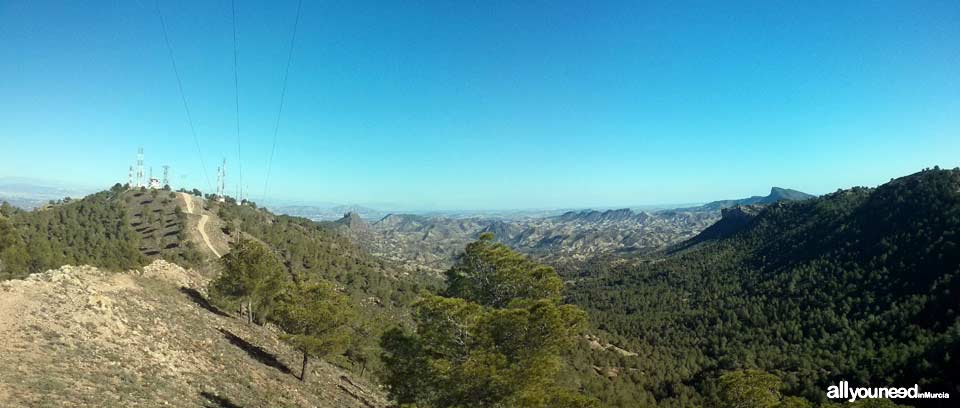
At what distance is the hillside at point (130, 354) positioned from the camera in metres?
16.3

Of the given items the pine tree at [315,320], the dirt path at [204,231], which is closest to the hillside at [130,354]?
the pine tree at [315,320]

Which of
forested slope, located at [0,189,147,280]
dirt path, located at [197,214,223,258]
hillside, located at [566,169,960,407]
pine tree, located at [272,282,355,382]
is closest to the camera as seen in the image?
pine tree, located at [272,282,355,382]

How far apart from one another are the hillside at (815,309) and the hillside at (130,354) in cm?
4158

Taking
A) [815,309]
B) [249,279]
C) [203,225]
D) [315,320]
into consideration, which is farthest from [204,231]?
[815,309]

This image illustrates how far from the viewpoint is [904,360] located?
2758 inches

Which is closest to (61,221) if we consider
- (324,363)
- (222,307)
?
(222,307)

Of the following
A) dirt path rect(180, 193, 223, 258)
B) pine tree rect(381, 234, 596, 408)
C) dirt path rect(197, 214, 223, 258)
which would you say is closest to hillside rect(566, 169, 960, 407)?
pine tree rect(381, 234, 596, 408)

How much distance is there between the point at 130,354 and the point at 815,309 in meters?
129

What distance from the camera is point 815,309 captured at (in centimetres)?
10788

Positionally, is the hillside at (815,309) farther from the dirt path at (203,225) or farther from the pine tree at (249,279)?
the dirt path at (203,225)

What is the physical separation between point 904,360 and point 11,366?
98723mm

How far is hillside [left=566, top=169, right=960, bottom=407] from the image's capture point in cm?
7181

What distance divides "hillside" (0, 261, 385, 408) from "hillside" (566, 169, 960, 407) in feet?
136

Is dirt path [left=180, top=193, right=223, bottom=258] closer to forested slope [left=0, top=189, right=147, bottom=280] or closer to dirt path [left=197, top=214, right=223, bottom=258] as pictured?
dirt path [left=197, top=214, right=223, bottom=258]
